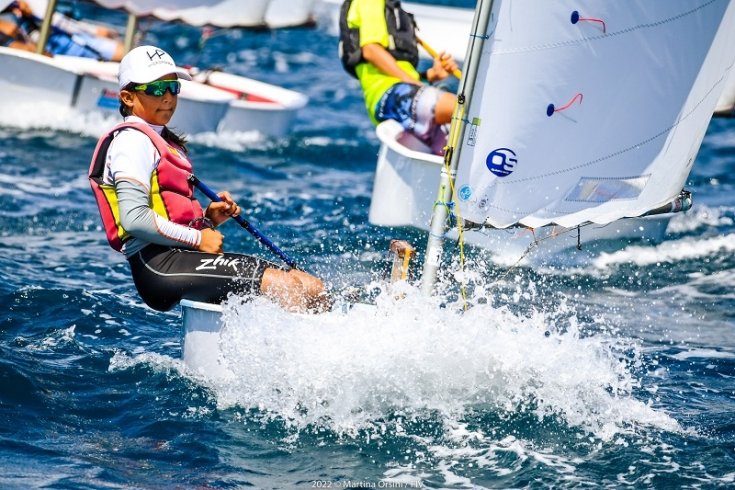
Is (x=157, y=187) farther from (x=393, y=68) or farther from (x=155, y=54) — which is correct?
(x=393, y=68)

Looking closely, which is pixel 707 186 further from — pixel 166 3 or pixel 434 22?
pixel 434 22

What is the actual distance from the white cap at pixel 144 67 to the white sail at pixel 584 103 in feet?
4.10

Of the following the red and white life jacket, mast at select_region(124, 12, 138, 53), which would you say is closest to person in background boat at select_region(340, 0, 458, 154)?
the red and white life jacket

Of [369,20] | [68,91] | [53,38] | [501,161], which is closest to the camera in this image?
[501,161]

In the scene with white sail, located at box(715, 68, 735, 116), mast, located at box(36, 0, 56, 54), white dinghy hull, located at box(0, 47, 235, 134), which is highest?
white sail, located at box(715, 68, 735, 116)

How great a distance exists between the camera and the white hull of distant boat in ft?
32.0

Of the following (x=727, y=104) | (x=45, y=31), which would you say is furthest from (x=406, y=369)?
(x=45, y=31)

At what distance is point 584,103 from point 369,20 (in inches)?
125

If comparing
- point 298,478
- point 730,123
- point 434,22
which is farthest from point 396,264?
point 434,22

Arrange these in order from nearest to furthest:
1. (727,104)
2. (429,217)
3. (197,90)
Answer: (429,217), (727,104), (197,90)

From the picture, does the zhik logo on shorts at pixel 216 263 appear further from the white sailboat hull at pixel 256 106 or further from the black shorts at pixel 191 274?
the white sailboat hull at pixel 256 106

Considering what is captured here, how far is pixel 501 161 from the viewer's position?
4863 mm

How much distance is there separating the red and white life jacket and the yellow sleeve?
3361mm

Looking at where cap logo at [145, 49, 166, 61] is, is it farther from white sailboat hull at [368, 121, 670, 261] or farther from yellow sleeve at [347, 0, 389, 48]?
yellow sleeve at [347, 0, 389, 48]
